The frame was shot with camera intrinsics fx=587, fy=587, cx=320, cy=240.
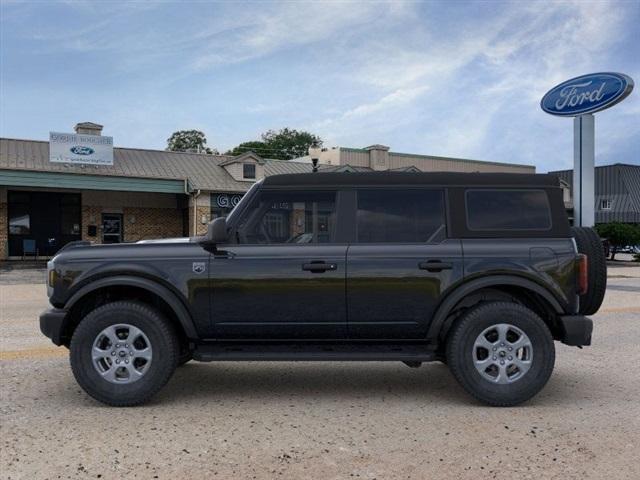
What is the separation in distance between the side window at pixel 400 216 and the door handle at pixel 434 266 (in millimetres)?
230

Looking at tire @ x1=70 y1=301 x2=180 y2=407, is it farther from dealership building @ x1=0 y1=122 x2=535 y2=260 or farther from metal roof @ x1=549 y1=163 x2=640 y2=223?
metal roof @ x1=549 y1=163 x2=640 y2=223

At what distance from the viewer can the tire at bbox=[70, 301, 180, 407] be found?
15.8ft

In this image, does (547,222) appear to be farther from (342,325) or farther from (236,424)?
(236,424)

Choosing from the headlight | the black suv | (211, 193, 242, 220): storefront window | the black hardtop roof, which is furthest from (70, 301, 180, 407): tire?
(211, 193, 242, 220): storefront window

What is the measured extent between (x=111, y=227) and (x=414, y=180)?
28338 mm

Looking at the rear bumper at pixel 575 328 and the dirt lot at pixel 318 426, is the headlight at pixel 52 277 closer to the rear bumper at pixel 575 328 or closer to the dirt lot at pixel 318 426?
the dirt lot at pixel 318 426

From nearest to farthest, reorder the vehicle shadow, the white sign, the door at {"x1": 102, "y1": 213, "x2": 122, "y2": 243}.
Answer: the vehicle shadow → the white sign → the door at {"x1": 102, "y1": 213, "x2": 122, "y2": 243}

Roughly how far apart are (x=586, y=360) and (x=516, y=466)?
3723mm

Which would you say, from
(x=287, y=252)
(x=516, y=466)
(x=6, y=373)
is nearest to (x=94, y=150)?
(x=6, y=373)

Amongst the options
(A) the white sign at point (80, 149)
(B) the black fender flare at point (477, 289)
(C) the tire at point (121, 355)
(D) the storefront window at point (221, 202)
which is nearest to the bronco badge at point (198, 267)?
(C) the tire at point (121, 355)

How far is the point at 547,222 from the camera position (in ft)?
16.6

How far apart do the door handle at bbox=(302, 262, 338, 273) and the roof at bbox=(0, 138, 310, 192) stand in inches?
989

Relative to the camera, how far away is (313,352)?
4.93 meters

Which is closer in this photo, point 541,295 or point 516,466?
point 516,466
